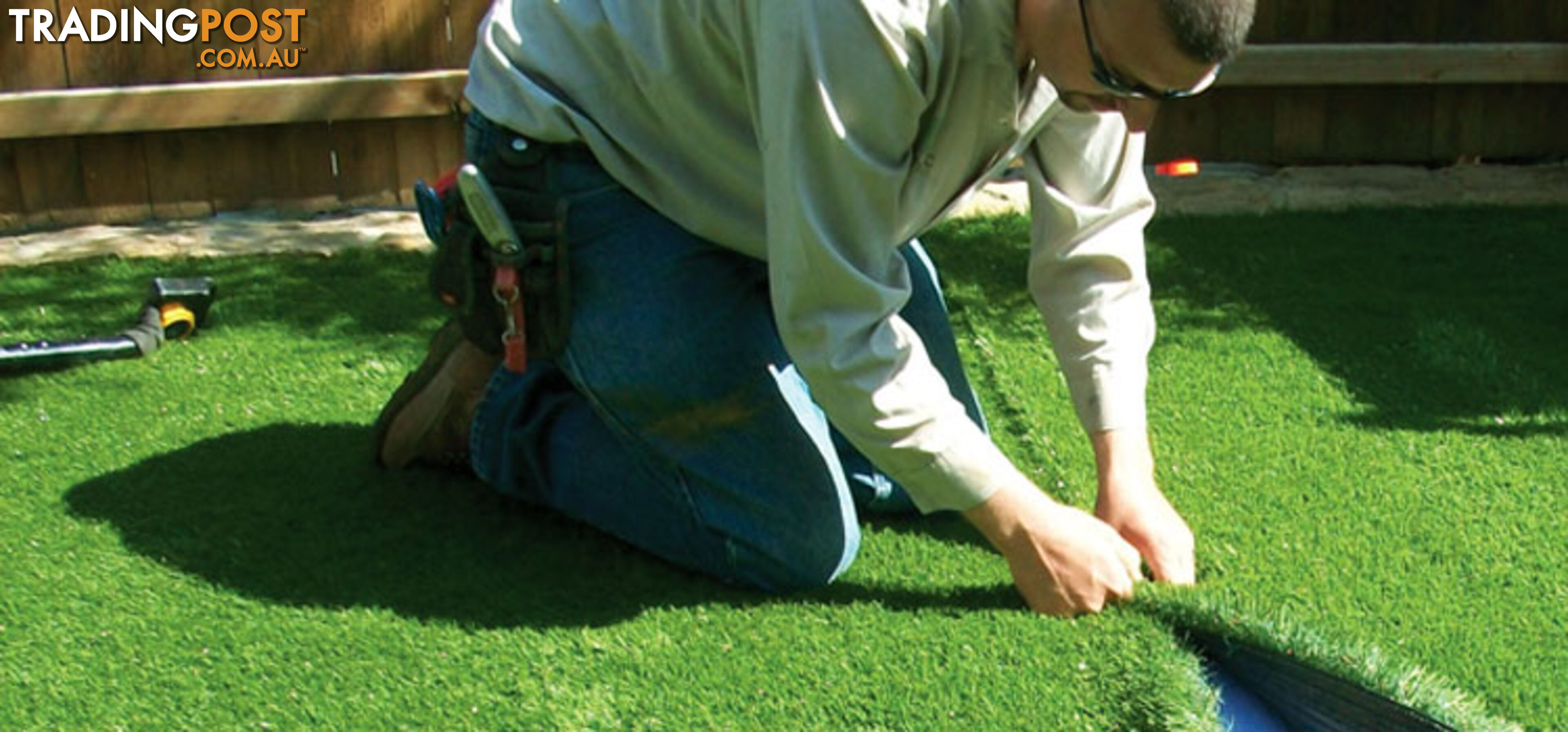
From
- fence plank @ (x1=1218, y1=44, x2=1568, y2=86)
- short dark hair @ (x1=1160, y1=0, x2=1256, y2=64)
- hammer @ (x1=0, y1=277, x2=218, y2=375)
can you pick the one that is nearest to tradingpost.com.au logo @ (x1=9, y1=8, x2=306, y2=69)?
hammer @ (x1=0, y1=277, x2=218, y2=375)

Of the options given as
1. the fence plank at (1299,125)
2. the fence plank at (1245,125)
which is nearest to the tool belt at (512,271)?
the fence plank at (1245,125)

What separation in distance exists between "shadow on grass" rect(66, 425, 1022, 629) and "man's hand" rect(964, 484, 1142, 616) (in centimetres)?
14

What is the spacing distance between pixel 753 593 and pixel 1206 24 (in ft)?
4.30

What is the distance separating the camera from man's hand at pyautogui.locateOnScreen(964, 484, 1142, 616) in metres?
2.66

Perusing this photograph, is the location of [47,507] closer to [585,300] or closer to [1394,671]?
[585,300]

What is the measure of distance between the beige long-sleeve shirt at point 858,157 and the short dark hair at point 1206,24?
307 mm

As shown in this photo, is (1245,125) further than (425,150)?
Yes

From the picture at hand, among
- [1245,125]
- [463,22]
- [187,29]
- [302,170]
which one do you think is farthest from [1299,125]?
[187,29]

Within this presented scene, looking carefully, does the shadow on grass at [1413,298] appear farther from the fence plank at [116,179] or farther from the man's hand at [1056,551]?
the fence plank at [116,179]

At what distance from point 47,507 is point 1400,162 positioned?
4616mm

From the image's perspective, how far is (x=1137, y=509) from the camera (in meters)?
2.87

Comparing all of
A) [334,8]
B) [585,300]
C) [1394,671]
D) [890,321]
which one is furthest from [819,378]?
[334,8]

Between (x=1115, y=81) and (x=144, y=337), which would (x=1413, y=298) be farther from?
Result: (x=144, y=337)

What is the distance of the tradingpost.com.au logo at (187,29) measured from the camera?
206 inches
